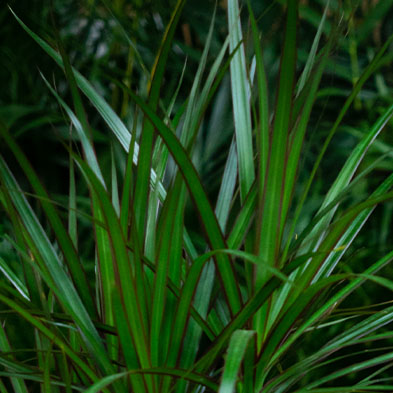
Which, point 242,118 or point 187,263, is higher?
point 242,118

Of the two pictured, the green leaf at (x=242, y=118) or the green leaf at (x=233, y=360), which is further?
the green leaf at (x=242, y=118)

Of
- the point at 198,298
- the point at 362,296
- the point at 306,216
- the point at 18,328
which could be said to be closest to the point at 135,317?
the point at 198,298

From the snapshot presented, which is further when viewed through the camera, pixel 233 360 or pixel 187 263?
pixel 187 263

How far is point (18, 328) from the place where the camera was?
0.58 metres

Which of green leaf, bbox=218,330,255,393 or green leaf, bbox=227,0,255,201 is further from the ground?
green leaf, bbox=227,0,255,201

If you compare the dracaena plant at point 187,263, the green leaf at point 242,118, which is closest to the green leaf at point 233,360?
the dracaena plant at point 187,263

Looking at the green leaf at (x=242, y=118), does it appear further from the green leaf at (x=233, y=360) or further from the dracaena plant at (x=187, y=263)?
→ the green leaf at (x=233, y=360)

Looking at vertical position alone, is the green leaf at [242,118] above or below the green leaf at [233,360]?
above

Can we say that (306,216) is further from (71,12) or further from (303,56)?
(71,12)

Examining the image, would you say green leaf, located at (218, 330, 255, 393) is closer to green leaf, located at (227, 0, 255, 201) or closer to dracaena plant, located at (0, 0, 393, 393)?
dracaena plant, located at (0, 0, 393, 393)

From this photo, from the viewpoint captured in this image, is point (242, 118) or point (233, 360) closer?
point (233, 360)

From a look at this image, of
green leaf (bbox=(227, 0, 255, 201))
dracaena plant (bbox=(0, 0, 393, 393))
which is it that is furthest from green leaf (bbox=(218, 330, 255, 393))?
green leaf (bbox=(227, 0, 255, 201))

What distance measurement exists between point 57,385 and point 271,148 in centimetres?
19

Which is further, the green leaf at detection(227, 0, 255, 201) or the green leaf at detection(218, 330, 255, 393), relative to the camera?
the green leaf at detection(227, 0, 255, 201)
